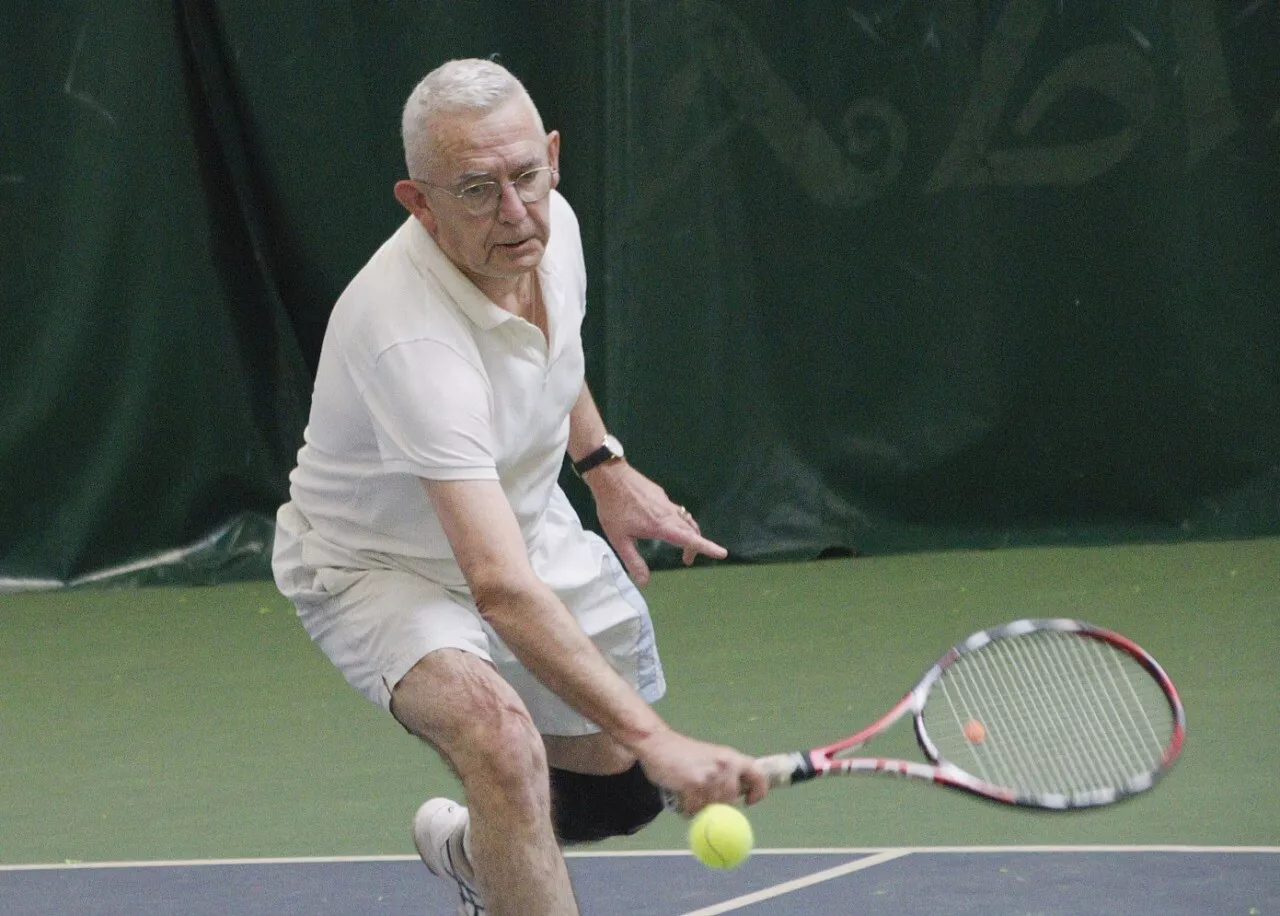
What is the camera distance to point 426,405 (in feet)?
8.75

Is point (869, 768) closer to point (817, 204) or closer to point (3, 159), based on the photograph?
point (817, 204)

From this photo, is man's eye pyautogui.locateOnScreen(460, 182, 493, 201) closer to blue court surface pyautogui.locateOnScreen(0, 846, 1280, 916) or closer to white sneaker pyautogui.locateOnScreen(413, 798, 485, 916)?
white sneaker pyautogui.locateOnScreen(413, 798, 485, 916)

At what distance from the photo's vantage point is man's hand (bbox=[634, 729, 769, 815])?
2326mm

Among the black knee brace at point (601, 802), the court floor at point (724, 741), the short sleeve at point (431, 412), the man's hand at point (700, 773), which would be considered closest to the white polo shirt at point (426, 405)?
the short sleeve at point (431, 412)

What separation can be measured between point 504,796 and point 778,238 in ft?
14.2

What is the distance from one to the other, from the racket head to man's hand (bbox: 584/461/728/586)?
453 millimetres

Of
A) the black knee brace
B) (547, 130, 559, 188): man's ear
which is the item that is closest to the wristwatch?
the black knee brace

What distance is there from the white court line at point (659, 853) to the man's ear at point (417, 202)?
1.38 meters

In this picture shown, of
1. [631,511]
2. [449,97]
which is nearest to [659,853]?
[631,511]

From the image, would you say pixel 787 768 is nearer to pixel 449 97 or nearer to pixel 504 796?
pixel 504 796

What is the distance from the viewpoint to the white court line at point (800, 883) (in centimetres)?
344

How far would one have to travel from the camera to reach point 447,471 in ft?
8.64

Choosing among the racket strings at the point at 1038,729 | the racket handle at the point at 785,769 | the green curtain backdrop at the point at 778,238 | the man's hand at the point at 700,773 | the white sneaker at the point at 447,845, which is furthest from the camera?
the green curtain backdrop at the point at 778,238

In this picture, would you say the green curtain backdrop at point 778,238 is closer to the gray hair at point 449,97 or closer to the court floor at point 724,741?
the court floor at point 724,741
